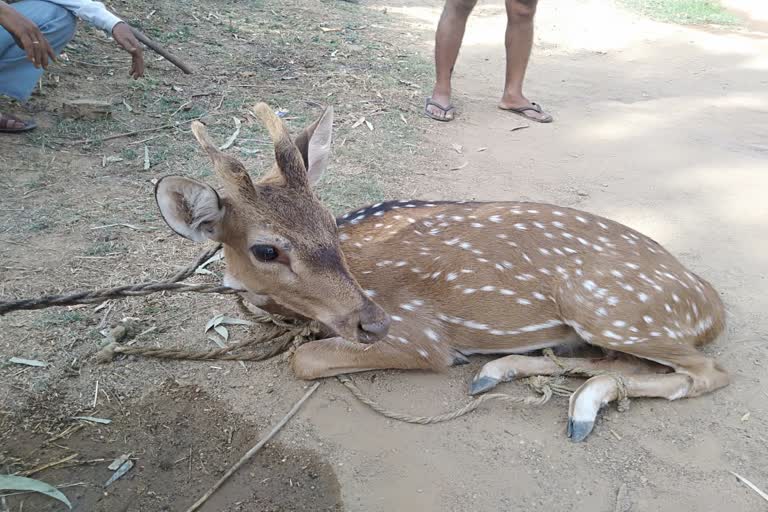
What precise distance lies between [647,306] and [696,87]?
21.1 feet

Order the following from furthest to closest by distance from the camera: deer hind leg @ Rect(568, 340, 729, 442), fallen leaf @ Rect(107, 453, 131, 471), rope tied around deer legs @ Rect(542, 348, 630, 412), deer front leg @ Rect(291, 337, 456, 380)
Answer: deer front leg @ Rect(291, 337, 456, 380) → rope tied around deer legs @ Rect(542, 348, 630, 412) → deer hind leg @ Rect(568, 340, 729, 442) → fallen leaf @ Rect(107, 453, 131, 471)

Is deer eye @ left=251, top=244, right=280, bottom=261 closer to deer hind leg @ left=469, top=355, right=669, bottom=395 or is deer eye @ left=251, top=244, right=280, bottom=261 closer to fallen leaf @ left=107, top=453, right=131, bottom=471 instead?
fallen leaf @ left=107, top=453, right=131, bottom=471

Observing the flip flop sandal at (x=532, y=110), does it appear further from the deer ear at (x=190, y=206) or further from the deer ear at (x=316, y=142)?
the deer ear at (x=190, y=206)

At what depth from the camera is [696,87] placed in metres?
8.54

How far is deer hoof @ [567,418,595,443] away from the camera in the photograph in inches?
120

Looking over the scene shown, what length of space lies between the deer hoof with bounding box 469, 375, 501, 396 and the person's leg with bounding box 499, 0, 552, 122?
4391mm

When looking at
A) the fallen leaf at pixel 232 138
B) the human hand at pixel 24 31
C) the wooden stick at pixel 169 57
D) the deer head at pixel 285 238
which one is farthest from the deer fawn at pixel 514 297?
the wooden stick at pixel 169 57

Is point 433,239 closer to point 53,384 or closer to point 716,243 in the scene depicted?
point 53,384

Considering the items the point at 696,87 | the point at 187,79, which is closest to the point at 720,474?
the point at 187,79

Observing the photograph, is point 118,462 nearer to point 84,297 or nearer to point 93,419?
point 93,419

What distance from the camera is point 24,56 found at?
5.22 meters

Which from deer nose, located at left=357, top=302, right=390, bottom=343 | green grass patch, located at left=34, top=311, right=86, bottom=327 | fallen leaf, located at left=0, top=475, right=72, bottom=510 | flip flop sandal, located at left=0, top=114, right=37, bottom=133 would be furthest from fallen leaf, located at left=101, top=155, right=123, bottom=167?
deer nose, located at left=357, top=302, right=390, bottom=343

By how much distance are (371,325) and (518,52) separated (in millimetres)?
4959

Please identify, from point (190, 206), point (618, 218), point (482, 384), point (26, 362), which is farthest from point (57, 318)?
point (618, 218)
